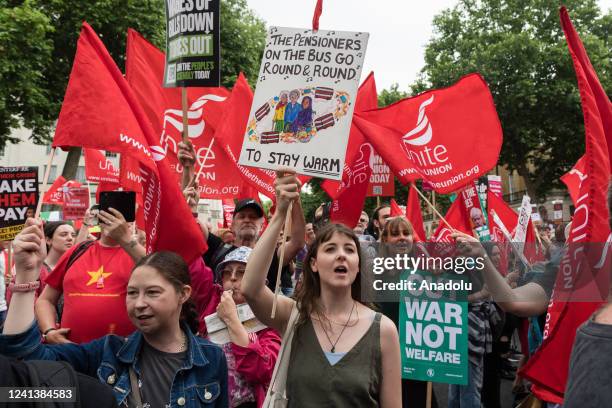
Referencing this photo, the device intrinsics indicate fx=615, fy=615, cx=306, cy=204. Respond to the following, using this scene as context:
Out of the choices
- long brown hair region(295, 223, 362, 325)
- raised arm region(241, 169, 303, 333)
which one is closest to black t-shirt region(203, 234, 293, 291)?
long brown hair region(295, 223, 362, 325)

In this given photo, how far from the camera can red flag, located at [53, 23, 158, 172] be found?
4031mm

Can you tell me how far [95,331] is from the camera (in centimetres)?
343

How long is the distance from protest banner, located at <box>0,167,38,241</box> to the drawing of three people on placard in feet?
4.32

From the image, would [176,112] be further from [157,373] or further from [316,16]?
[157,373]

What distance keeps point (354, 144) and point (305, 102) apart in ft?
12.5

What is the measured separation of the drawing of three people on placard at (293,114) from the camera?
10.7 feet

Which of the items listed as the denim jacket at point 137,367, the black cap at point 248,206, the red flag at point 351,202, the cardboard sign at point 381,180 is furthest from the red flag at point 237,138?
Answer: the denim jacket at point 137,367

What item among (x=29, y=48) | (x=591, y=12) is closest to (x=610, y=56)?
(x=591, y=12)

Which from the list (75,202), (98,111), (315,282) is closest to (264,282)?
(315,282)

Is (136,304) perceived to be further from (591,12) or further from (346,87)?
(591,12)

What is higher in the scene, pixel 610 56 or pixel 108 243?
pixel 610 56

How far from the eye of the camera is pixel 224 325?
319cm

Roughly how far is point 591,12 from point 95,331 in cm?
2858

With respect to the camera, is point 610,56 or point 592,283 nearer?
point 592,283
